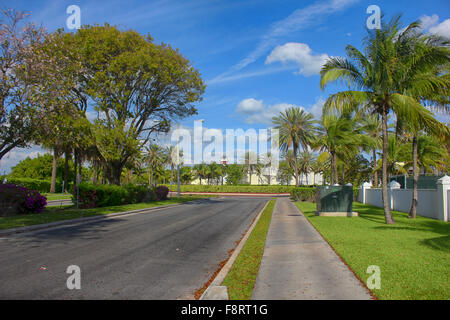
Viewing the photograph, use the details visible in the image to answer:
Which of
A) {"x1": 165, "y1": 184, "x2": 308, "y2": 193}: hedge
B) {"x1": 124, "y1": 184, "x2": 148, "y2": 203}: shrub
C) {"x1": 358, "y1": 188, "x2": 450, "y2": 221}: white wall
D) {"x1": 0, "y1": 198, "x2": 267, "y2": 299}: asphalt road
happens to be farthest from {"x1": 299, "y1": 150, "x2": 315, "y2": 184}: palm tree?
{"x1": 0, "y1": 198, "x2": 267, "y2": 299}: asphalt road

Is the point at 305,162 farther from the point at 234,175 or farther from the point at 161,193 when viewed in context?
the point at 161,193

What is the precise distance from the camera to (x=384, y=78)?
14.4m

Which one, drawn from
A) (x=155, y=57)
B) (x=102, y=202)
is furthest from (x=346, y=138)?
(x=102, y=202)

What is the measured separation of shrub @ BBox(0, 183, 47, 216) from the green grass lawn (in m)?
15.0

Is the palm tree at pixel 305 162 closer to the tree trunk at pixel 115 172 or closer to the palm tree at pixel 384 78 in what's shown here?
the tree trunk at pixel 115 172

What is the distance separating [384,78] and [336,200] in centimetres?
713

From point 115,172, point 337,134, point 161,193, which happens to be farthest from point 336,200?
point 161,193

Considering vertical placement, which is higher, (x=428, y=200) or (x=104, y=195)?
(x=428, y=200)

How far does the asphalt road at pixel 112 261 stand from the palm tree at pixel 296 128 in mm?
26788

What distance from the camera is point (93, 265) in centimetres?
759

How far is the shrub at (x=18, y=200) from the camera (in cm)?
1728

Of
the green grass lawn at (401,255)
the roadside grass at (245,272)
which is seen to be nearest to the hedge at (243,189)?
the green grass lawn at (401,255)

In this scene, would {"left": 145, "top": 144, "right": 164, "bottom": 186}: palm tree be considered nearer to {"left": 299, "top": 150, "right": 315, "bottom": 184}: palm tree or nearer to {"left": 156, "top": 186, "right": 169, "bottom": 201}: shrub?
{"left": 299, "top": 150, "right": 315, "bottom": 184}: palm tree
